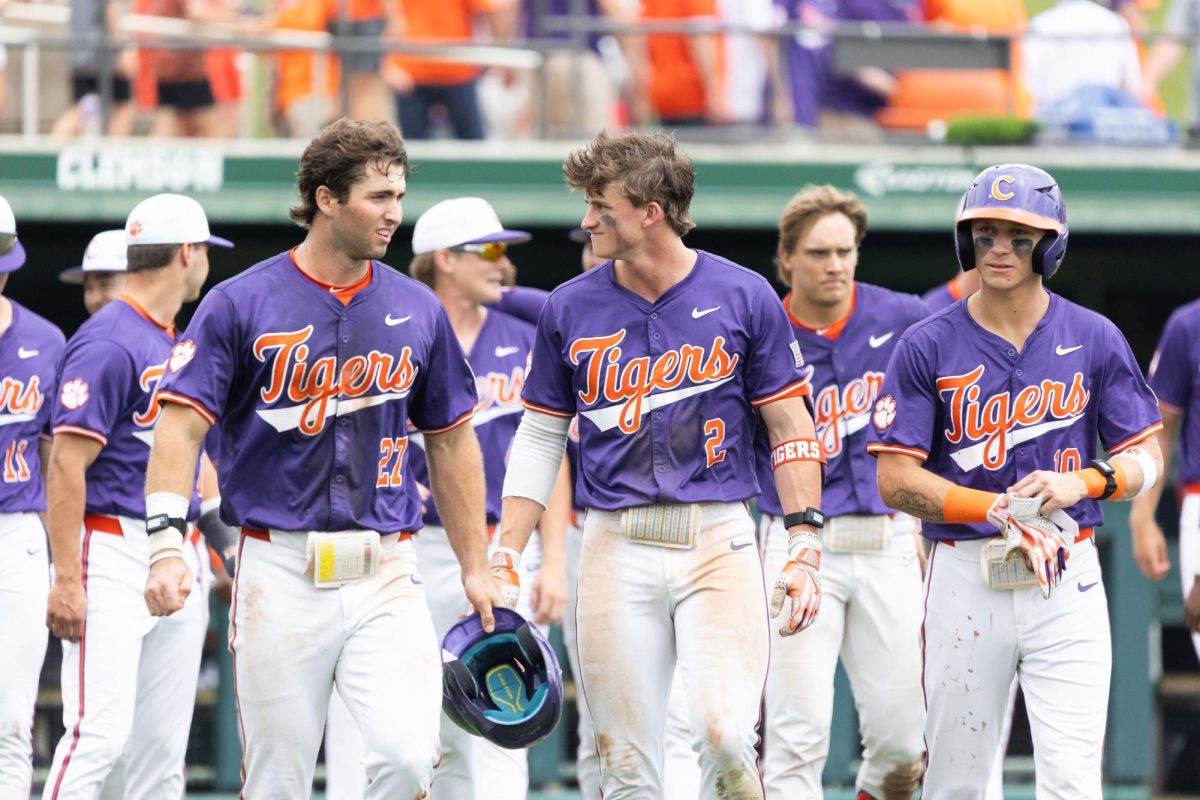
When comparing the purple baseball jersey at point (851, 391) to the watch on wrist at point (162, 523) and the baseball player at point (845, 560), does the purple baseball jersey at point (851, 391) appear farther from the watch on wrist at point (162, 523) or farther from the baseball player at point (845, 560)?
the watch on wrist at point (162, 523)

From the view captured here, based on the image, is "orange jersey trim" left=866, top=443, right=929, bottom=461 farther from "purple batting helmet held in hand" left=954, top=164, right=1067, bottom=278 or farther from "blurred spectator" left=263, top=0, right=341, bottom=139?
"blurred spectator" left=263, top=0, right=341, bottom=139

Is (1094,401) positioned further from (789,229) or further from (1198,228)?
(1198,228)

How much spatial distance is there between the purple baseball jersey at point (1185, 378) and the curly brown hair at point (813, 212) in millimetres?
1261

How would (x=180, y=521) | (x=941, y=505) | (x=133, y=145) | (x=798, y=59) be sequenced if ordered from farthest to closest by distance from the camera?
(x=798, y=59)
(x=133, y=145)
(x=941, y=505)
(x=180, y=521)

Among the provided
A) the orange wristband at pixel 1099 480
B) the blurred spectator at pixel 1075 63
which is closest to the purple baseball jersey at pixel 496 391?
the orange wristband at pixel 1099 480

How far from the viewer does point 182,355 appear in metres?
5.11

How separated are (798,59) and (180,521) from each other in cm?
535

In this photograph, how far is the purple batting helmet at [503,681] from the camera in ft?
17.5

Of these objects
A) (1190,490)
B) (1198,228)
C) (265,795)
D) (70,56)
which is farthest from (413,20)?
(265,795)

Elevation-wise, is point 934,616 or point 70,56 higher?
point 70,56

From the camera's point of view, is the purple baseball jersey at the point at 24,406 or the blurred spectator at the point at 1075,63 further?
the blurred spectator at the point at 1075,63

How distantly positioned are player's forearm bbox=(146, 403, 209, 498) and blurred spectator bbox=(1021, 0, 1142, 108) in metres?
5.75

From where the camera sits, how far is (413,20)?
9516 millimetres

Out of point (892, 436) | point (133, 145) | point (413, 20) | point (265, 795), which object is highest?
point (413, 20)
